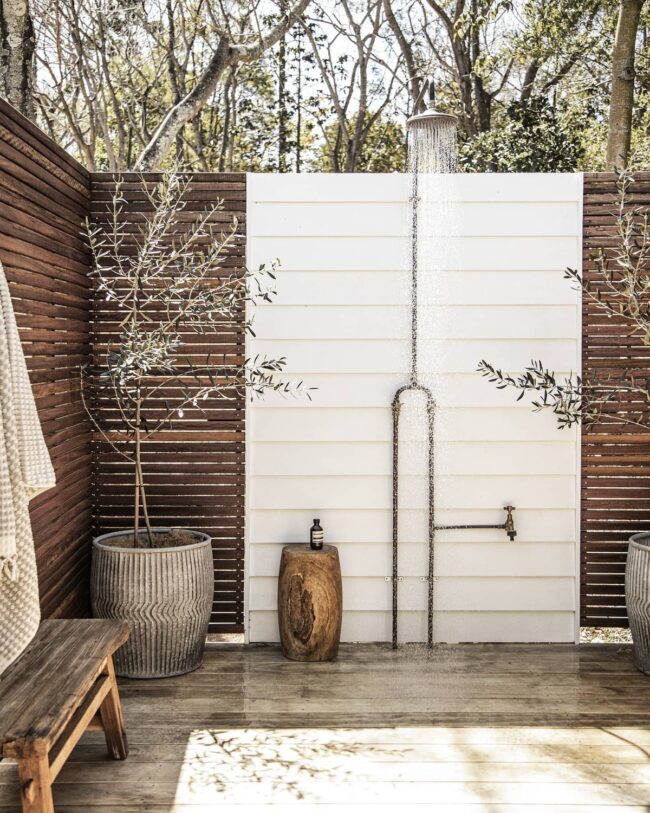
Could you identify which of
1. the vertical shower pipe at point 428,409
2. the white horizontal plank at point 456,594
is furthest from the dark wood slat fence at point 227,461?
the vertical shower pipe at point 428,409

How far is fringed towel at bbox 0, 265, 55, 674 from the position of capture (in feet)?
6.75

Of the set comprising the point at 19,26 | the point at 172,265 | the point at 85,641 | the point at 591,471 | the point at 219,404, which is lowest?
the point at 85,641

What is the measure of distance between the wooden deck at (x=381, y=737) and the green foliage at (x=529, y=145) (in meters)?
4.35

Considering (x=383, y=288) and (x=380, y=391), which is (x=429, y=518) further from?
(x=383, y=288)

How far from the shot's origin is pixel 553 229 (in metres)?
3.92

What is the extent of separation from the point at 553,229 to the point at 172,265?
5.64ft

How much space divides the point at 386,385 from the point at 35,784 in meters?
2.35

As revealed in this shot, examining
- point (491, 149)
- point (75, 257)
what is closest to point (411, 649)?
point (75, 257)

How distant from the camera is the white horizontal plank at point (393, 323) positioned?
3932 millimetres

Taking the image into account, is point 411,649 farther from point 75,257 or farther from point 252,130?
point 252,130

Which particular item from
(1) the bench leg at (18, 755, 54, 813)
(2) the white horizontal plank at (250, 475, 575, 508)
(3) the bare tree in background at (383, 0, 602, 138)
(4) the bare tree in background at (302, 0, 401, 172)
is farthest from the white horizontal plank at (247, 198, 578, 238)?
(4) the bare tree in background at (302, 0, 401, 172)

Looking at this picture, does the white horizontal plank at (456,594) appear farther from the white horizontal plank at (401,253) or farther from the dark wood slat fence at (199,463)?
the white horizontal plank at (401,253)

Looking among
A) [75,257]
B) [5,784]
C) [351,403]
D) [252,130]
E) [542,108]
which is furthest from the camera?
[252,130]

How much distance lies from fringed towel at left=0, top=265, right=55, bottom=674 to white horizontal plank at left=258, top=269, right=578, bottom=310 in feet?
6.07
